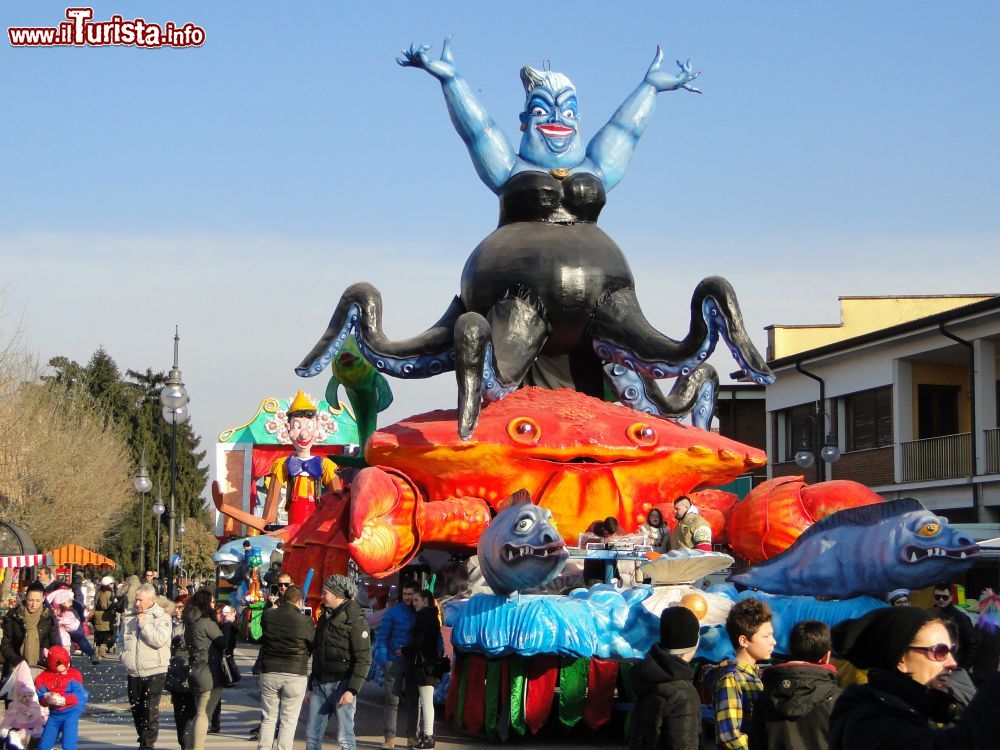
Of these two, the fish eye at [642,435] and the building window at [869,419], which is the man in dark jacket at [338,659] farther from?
the building window at [869,419]

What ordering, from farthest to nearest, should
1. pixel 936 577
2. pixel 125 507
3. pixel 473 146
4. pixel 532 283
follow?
1. pixel 125 507
2. pixel 473 146
3. pixel 532 283
4. pixel 936 577

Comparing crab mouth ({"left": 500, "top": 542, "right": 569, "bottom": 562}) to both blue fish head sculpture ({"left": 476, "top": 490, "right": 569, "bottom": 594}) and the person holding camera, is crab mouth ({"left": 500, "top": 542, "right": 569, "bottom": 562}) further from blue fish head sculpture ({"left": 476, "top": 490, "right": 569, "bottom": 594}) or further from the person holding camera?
the person holding camera

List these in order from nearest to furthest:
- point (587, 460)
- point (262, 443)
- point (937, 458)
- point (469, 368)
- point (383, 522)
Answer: point (383, 522)
point (469, 368)
point (587, 460)
point (937, 458)
point (262, 443)

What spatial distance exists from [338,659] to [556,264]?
17.8ft

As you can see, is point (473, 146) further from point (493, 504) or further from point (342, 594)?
point (342, 594)

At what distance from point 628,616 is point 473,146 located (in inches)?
228

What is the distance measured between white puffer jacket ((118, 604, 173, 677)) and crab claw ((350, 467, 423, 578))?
1.81 meters

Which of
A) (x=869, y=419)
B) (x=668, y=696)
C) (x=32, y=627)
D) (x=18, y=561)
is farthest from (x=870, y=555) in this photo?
(x=869, y=419)

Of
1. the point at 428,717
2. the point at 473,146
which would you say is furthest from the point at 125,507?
the point at 428,717

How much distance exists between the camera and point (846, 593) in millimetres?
10398

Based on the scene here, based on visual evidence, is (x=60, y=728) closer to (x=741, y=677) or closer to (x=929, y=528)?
(x=741, y=677)

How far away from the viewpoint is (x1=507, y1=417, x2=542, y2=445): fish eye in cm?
1227

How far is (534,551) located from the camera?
1005cm

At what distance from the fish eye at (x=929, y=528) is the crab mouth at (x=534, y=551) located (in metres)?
2.45
